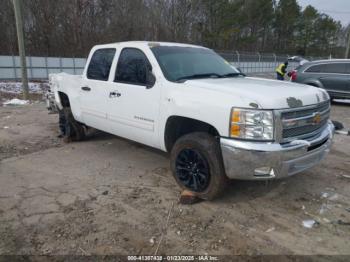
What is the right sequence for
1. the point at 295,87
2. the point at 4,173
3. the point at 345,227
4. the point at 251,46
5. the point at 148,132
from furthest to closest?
the point at 251,46, the point at 4,173, the point at 148,132, the point at 295,87, the point at 345,227

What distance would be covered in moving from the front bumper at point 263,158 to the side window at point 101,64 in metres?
2.57

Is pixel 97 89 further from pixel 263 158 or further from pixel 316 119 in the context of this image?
pixel 316 119

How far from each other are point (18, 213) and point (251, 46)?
48654 millimetres

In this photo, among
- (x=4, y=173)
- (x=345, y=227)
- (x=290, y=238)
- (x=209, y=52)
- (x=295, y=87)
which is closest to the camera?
(x=290, y=238)

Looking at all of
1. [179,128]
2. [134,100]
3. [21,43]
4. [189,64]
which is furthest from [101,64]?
[21,43]

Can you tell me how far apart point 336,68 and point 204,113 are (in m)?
10.6

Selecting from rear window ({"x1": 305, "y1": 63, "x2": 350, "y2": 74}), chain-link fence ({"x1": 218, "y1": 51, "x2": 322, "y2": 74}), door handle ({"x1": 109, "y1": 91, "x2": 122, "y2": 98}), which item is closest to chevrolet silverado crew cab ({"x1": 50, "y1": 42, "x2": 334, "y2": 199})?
door handle ({"x1": 109, "y1": 91, "x2": 122, "y2": 98})

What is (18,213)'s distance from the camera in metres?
3.62

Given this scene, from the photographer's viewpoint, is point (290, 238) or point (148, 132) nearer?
point (290, 238)

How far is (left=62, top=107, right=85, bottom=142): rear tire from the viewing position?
632cm

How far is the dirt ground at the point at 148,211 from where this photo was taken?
3.08 meters

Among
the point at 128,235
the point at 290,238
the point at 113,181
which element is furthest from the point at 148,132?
the point at 290,238

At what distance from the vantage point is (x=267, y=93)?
348 centimetres

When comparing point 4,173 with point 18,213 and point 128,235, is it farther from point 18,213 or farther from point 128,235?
point 128,235
